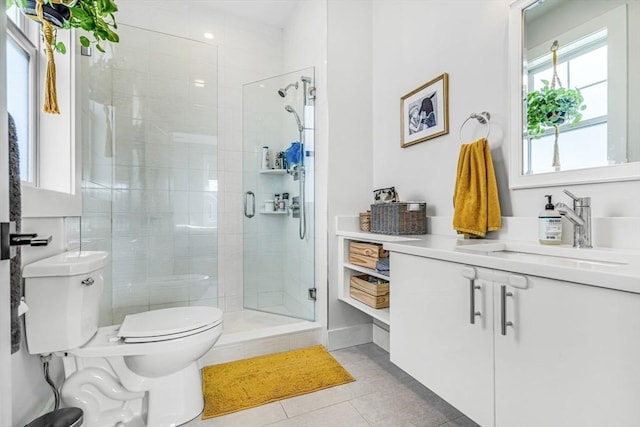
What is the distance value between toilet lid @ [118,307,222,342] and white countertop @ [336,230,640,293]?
3.26ft

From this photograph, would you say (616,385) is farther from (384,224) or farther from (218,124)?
(218,124)

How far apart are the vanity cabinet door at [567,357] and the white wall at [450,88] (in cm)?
59

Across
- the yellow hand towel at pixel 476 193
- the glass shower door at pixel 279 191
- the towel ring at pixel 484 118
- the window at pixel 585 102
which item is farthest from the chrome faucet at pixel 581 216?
the glass shower door at pixel 279 191

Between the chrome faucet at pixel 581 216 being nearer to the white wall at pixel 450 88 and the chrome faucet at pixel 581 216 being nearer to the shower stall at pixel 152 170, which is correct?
the white wall at pixel 450 88

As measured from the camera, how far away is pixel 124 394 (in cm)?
143

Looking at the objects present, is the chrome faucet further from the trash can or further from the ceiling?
the ceiling

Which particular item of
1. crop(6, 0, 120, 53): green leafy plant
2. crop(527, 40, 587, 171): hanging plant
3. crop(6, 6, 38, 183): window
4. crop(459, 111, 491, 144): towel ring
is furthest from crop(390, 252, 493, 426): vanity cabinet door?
crop(6, 6, 38, 183): window

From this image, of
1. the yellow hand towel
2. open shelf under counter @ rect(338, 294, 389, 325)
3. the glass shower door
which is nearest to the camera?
the yellow hand towel

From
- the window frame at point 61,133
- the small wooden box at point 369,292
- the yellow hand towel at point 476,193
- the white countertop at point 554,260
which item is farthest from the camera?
the small wooden box at point 369,292

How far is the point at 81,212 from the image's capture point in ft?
6.20

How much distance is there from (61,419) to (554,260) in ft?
5.69

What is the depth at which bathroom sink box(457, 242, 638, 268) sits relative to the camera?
3.01ft

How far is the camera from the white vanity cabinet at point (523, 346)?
0.68 m

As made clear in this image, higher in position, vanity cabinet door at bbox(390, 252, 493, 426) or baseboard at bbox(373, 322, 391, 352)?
vanity cabinet door at bbox(390, 252, 493, 426)
